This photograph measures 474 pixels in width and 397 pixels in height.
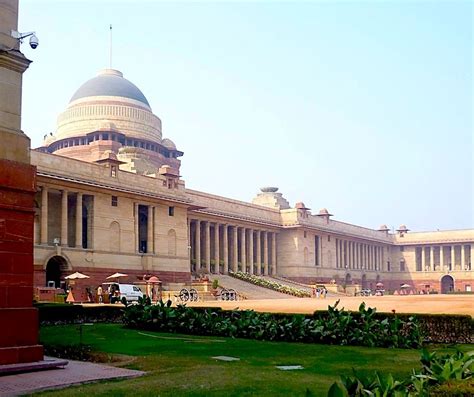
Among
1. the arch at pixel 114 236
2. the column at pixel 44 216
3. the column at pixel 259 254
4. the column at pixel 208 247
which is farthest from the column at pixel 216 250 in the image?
the column at pixel 44 216

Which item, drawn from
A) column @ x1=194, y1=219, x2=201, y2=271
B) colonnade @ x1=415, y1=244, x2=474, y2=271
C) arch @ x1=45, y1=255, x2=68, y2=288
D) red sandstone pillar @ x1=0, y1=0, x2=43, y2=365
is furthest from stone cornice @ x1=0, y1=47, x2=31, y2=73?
colonnade @ x1=415, y1=244, x2=474, y2=271

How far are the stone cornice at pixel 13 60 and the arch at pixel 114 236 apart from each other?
128ft

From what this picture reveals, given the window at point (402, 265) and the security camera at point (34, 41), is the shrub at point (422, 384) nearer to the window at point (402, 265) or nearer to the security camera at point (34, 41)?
the security camera at point (34, 41)

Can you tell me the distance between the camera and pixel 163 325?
69.1 feet

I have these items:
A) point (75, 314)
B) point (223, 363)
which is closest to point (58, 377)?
point (223, 363)

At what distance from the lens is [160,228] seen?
56906 millimetres

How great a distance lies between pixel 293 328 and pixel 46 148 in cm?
6574

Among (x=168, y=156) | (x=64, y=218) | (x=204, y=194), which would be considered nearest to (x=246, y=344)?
(x=64, y=218)

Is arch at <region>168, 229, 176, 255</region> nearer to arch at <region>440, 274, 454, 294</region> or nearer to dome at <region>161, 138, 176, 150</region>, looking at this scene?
dome at <region>161, 138, 176, 150</region>

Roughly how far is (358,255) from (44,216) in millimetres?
62558

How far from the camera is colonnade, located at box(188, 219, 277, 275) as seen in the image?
67469 millimetres

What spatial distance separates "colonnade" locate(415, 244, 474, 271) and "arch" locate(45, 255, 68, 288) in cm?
7491

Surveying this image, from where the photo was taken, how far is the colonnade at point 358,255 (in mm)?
92312

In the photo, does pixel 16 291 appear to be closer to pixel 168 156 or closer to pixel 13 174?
pixel 13 174
